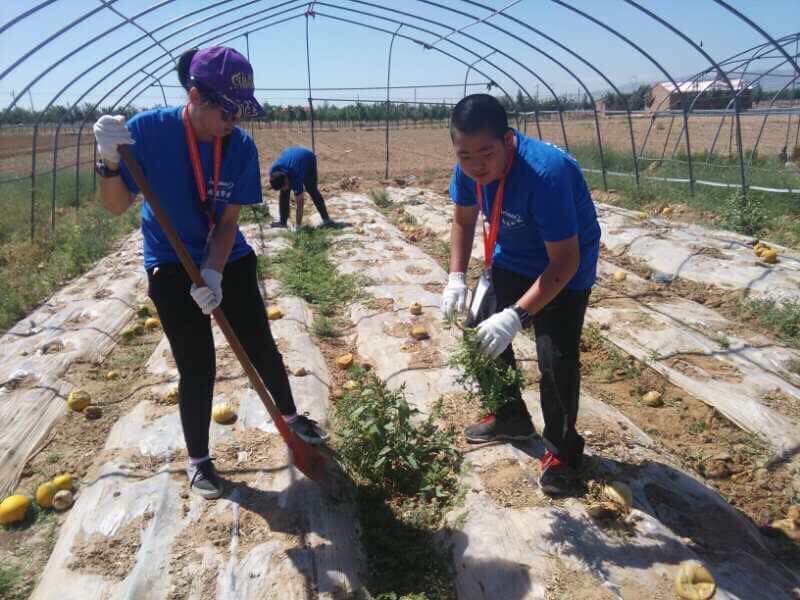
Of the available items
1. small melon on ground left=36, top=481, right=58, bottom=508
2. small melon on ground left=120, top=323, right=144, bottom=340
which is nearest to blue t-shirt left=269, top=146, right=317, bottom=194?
small melon on ground left=120, top=323, right=144, bottom=340

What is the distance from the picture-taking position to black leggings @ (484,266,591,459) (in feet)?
8.89

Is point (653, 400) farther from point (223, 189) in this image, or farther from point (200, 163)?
point (200, 163)

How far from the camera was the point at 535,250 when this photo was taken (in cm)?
278

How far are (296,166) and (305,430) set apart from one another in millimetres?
6874

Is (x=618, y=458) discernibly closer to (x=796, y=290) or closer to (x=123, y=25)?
(x=796, y=290)

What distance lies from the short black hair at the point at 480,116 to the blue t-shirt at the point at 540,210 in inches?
10.3

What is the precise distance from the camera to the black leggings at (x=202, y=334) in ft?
8.88

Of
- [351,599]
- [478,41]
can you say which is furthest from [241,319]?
[478,41]

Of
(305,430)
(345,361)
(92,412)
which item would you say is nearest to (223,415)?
(305,430)

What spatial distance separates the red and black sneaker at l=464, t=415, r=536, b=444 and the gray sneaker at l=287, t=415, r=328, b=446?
2.91 ft

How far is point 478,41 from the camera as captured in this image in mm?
12242

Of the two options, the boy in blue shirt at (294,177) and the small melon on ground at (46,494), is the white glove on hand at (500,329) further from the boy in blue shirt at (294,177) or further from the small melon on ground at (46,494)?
A: the boy in blue shirt at (294,177)

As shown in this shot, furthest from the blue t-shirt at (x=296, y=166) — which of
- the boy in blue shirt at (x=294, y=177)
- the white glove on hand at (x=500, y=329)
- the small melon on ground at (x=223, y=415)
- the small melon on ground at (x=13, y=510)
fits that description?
the white glove on hand at (x=500, y=329)

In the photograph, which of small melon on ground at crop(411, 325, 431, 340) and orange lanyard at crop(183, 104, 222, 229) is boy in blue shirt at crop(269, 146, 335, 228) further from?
orange lanyard at crop(183, 104, 222, 229)
